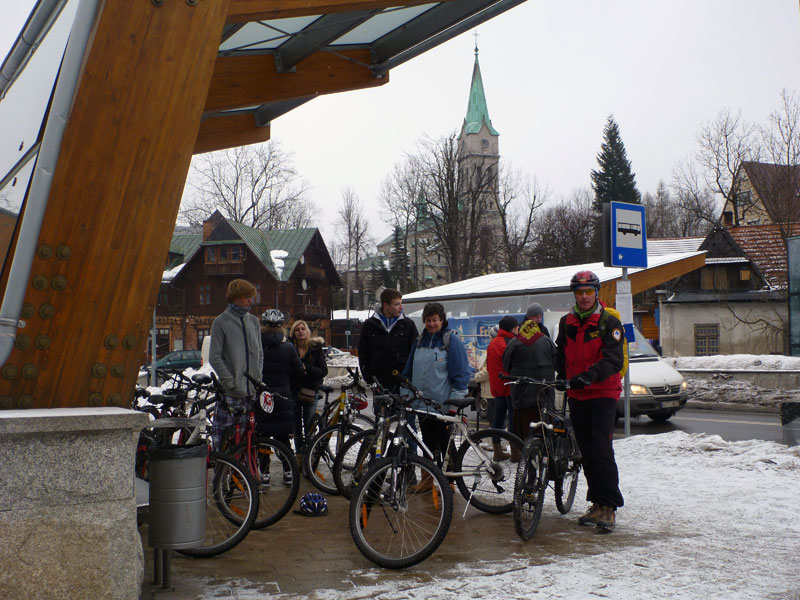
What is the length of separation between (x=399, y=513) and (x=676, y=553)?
1.89m

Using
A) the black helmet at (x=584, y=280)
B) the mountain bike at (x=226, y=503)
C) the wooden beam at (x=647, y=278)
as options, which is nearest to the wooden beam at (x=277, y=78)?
the black helmet at (x=584, y=280)

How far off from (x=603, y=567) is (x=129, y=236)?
3477mm

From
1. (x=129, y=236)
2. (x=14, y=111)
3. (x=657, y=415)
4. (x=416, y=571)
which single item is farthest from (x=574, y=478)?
(x=657, y=415)

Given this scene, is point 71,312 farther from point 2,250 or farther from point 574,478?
point 574,478

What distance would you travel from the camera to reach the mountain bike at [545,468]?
5844mm

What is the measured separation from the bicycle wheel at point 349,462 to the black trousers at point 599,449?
181cm

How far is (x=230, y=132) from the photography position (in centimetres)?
1097

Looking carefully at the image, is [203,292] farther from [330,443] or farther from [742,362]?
[330,443]

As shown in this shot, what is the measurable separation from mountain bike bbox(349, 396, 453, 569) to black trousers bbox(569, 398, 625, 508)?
1.68 metres

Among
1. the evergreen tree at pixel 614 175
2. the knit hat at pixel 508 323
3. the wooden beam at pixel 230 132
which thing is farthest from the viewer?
the evergreen tree at pixel 614 175

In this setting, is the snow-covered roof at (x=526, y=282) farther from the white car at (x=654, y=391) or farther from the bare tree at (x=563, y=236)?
the bare tree at (x=563, y=236)

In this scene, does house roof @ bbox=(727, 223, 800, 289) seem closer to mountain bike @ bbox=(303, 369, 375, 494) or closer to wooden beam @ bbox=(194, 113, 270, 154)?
wooden beam @ bbox=(194, 113, 270, 154)

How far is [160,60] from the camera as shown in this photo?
394 centimetres

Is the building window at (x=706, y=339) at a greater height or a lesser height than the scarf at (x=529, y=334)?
greater
